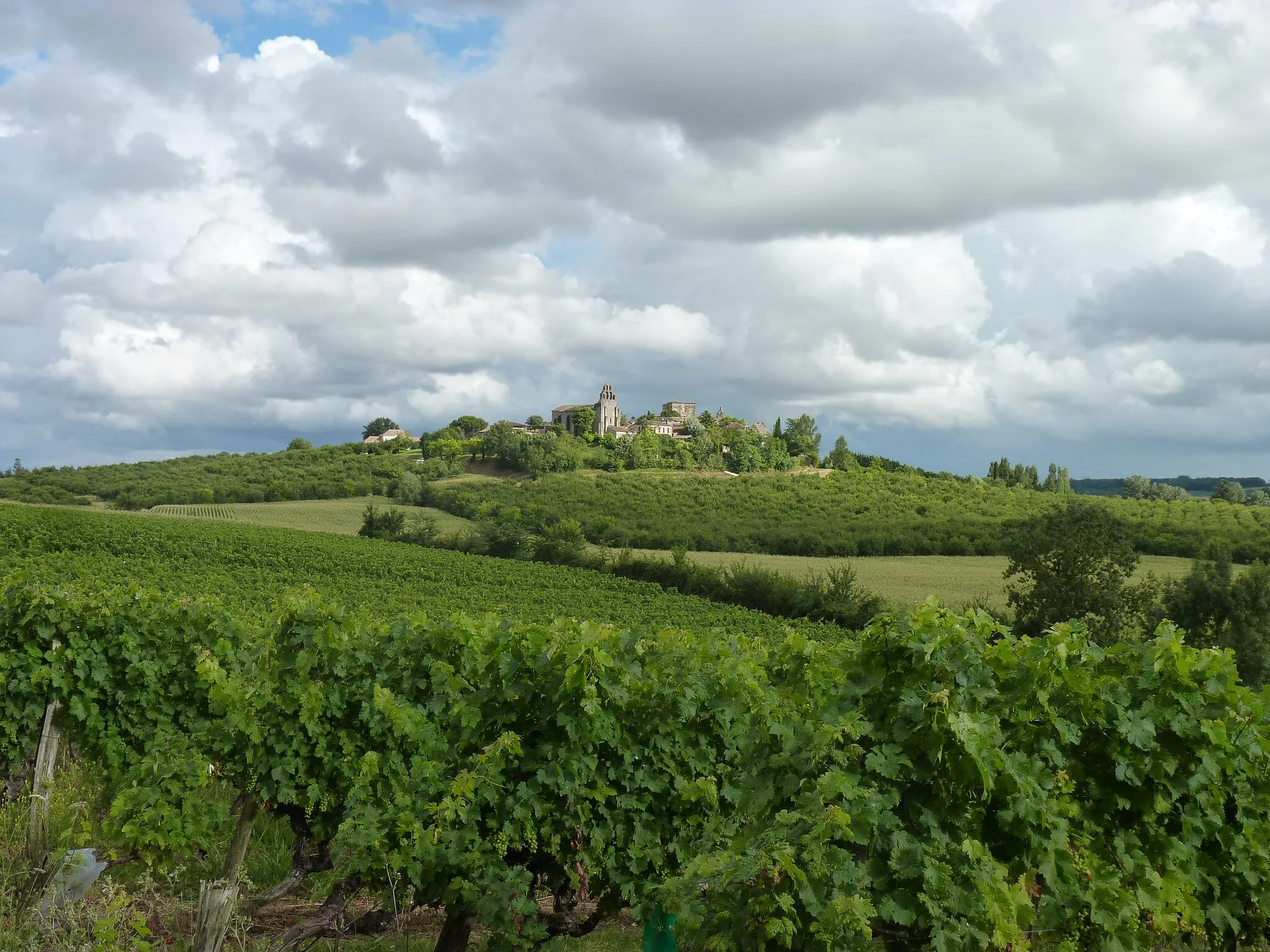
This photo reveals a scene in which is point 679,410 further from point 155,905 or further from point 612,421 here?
point 155,905

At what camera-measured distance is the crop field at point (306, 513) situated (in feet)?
205

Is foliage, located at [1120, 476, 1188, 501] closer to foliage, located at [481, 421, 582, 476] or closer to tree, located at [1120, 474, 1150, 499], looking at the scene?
tree, located at [1120, 474, 1150, 499]

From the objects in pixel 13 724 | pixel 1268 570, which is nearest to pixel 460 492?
pixel 1268 570

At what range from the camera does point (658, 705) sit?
541cm

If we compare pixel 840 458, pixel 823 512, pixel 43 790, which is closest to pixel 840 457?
pixel 840 458

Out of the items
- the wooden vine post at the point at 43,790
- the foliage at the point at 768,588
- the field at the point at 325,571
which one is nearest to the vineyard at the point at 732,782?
the wooden vine post at the point at 43,790

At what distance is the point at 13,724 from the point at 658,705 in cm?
667

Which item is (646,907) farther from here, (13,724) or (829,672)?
(13,724)

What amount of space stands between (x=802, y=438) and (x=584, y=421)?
3175cm

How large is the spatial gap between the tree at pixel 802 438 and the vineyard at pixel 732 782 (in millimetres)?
96169

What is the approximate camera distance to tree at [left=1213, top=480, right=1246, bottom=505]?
7150cm

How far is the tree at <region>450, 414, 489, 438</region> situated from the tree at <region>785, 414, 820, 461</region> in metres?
38.8

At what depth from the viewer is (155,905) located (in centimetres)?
582

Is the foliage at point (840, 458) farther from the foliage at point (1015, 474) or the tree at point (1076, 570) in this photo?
the tree at point (1076, 570)
